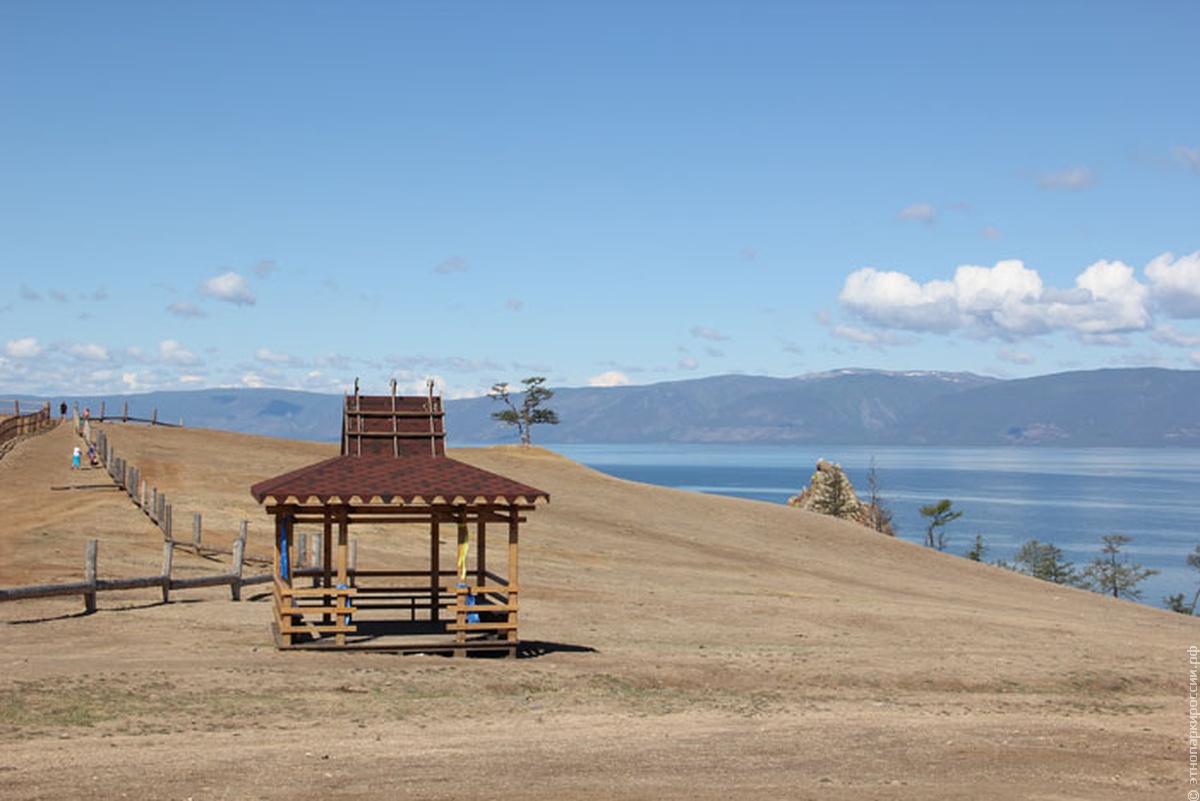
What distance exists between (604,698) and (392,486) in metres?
5.90

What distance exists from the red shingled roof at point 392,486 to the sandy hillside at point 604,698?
3054 mm

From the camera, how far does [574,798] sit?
1435 centimetres

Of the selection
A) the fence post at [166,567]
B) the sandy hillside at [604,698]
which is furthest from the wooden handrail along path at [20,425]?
the fence post at [166,567]

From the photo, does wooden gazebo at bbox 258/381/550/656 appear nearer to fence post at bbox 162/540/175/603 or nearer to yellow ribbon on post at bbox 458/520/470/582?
yellow ribbon on post at bbox 458/520/470/582

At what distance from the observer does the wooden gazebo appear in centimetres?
2381

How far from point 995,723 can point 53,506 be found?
3836 cm

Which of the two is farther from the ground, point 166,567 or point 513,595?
point 166,567

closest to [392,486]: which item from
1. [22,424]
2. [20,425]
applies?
[20,425]

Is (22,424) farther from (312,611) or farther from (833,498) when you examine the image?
(312,611)

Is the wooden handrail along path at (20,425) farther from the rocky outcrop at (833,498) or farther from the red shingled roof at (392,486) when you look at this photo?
the rocky outcrop at (833,498)

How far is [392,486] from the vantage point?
24.0 metres

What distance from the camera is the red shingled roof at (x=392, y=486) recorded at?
76.8ft

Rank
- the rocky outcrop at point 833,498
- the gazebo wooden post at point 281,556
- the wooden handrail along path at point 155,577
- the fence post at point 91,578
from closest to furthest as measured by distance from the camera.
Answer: the gazebo wooden post at point 281,556
the wooden handrail along path at point 155,577
the fence post at point 91,578
the rocky outcrop at point 833,498

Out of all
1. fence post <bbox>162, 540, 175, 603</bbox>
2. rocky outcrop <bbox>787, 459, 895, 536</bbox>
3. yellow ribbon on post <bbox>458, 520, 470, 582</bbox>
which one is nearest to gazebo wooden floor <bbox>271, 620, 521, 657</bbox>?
yellow ribbon on post <bbox>458, 520, 470, 582</bbox>
